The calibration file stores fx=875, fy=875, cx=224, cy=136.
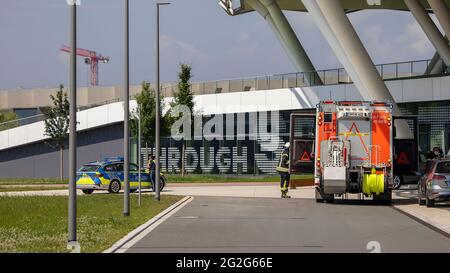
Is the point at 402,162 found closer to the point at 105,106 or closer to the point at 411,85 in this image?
the point at 411,85

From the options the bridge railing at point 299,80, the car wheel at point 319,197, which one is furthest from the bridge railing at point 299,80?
the car wheel at point 319,197

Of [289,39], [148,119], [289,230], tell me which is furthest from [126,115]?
[289,39]

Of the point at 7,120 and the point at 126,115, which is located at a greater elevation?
the point at 7,120

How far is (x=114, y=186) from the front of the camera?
36.1 metres

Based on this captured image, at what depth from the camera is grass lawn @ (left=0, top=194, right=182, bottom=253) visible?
1520cm

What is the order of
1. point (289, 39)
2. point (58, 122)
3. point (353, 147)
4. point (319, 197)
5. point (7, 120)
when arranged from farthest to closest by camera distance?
point (7, 120), point (289, 39), point (58, 122), point (319, 197), point (353, 147)

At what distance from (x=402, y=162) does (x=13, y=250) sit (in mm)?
17312

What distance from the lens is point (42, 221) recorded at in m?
20.5

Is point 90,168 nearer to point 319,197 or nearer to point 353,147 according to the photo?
point 319,197

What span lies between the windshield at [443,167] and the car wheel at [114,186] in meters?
15.1

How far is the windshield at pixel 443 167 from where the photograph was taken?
25.2 m

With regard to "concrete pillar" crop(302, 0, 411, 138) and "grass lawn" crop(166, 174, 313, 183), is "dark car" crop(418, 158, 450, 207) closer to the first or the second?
"concrete pillar" crop(302, 0, 411, 138)

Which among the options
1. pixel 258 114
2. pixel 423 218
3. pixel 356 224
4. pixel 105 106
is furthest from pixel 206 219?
pixel 105 106

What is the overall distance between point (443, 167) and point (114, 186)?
50.3 ft
